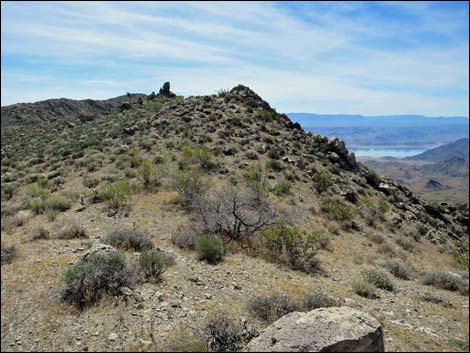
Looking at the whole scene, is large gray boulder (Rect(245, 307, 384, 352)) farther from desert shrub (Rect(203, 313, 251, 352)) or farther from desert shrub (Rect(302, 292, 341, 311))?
desert shrub (Rect(302, 292, 341, 311))

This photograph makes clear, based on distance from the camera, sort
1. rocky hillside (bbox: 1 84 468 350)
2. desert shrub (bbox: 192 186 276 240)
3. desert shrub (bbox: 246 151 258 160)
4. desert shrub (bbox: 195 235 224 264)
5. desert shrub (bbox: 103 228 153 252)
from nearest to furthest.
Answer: rocky hillside (bbox: 1 84 468 350)
desert shrub (bbox: 103 228 153 252)
desert shrub (bbox: 195 235 224 264)
desert shrub (bbox: 192 186 276 240)
desert shrub (bbox: 246 151 258 160)

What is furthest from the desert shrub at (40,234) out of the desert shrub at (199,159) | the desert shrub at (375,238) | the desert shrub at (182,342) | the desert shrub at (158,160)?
the desert shrub at (375,238)

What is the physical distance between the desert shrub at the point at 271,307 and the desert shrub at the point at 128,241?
3.54 m

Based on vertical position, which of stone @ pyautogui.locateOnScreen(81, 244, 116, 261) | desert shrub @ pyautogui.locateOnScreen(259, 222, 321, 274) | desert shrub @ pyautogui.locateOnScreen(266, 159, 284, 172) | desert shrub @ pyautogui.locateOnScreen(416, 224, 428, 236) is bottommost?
desert shrub @ pyautogui.locateOnScreen(416, 224, 428, 236)

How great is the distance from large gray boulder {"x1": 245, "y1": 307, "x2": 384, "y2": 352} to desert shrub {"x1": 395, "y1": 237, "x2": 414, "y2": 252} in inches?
461

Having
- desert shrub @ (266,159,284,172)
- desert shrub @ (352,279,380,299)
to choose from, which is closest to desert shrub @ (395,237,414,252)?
desert shrub @ (352,279,380,299)

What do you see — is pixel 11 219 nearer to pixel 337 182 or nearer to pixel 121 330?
pixel 121 330

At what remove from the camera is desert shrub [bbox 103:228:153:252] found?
28.8 feet

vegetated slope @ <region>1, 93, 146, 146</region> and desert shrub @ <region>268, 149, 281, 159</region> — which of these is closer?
desert shrub @ <region>268, 149, 281, 159</region>

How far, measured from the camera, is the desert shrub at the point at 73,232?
9.12 metres

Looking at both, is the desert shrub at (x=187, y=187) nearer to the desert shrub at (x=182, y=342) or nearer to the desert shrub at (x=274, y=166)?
the desert shrub at (x=274, y=166)

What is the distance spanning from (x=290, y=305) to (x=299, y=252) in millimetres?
3883

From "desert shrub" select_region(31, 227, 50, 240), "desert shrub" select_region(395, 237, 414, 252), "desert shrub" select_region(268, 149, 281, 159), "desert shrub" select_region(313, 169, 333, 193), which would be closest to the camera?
"desert shrub" select_region(31, 227, 50, 240)

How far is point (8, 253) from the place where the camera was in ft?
20.0
